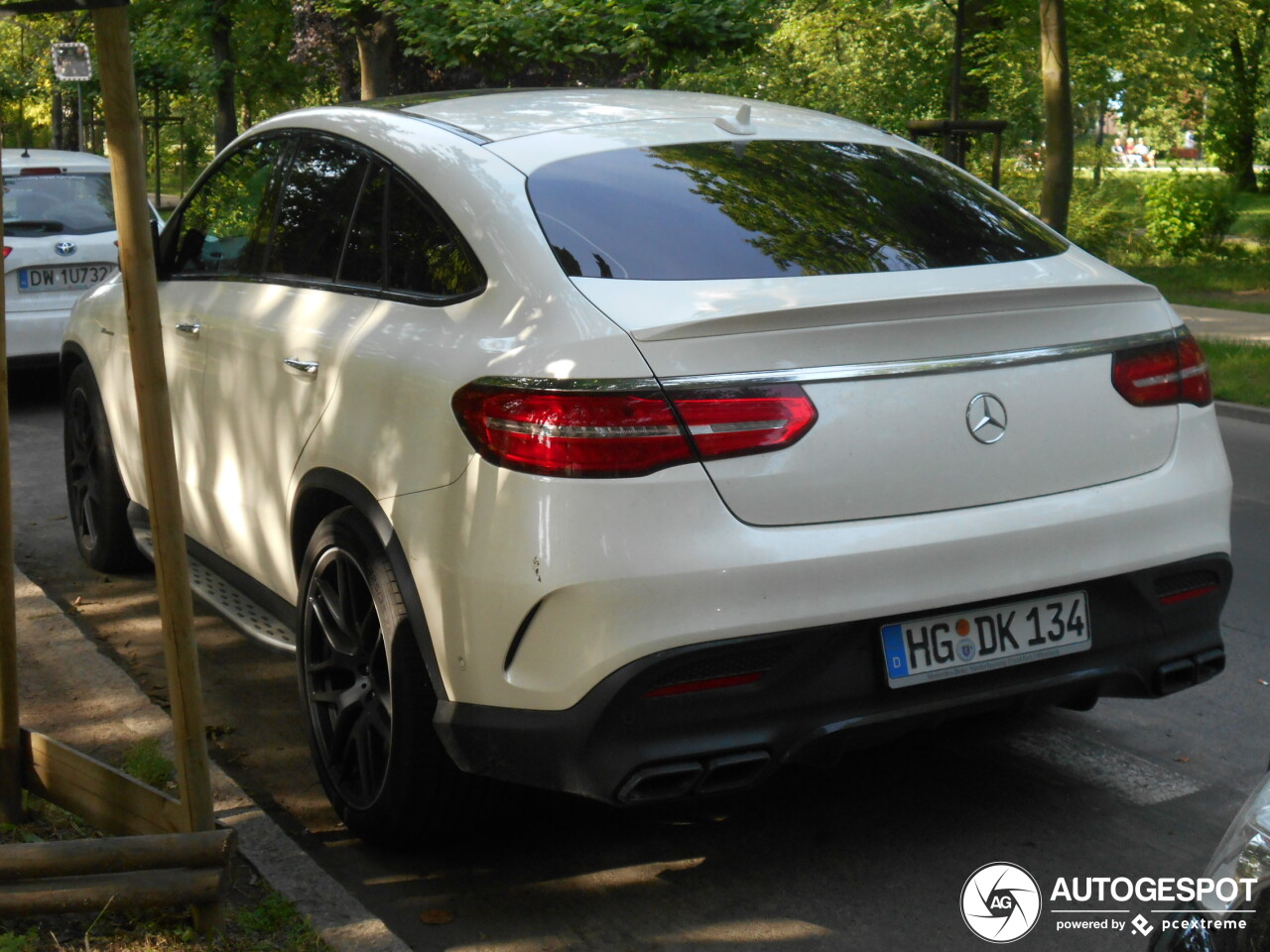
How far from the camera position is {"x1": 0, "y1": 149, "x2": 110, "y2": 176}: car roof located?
1105 centimetres

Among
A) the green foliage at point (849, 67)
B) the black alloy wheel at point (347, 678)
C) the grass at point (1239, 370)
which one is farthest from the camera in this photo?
the green foliage at point (849, 67)

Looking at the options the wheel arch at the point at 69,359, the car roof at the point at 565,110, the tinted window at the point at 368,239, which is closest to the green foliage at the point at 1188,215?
the wheel arch at the point at 69,359

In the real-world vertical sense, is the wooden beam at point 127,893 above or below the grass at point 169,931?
above

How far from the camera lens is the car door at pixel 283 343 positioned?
3961 millimetres

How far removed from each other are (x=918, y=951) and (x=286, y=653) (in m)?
1.92

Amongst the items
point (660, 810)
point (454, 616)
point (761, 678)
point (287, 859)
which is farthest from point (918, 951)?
point (287, 859)

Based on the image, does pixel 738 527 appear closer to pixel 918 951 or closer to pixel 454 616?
pixel 454 616

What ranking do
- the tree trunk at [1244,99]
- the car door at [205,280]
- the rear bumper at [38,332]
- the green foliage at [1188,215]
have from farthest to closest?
1. the tree trunk at [1244,99]
2. the green foliage at [1188,215]
3. the rear bumper at [38,332]
4. the car door at [205,280]

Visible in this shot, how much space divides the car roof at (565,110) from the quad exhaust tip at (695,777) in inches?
65.9

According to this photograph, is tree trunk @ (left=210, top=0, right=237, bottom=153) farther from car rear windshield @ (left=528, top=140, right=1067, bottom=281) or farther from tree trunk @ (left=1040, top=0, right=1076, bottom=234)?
car rear windshield @ (left=528, top=140, right=1067, bottom=281)

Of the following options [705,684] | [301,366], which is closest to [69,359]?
[301,366]

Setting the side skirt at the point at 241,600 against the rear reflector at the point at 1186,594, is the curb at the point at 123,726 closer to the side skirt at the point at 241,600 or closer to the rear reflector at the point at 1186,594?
the side skirt at the point at 241,600

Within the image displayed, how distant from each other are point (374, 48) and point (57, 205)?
7.23 m

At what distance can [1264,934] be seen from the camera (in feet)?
6.39
